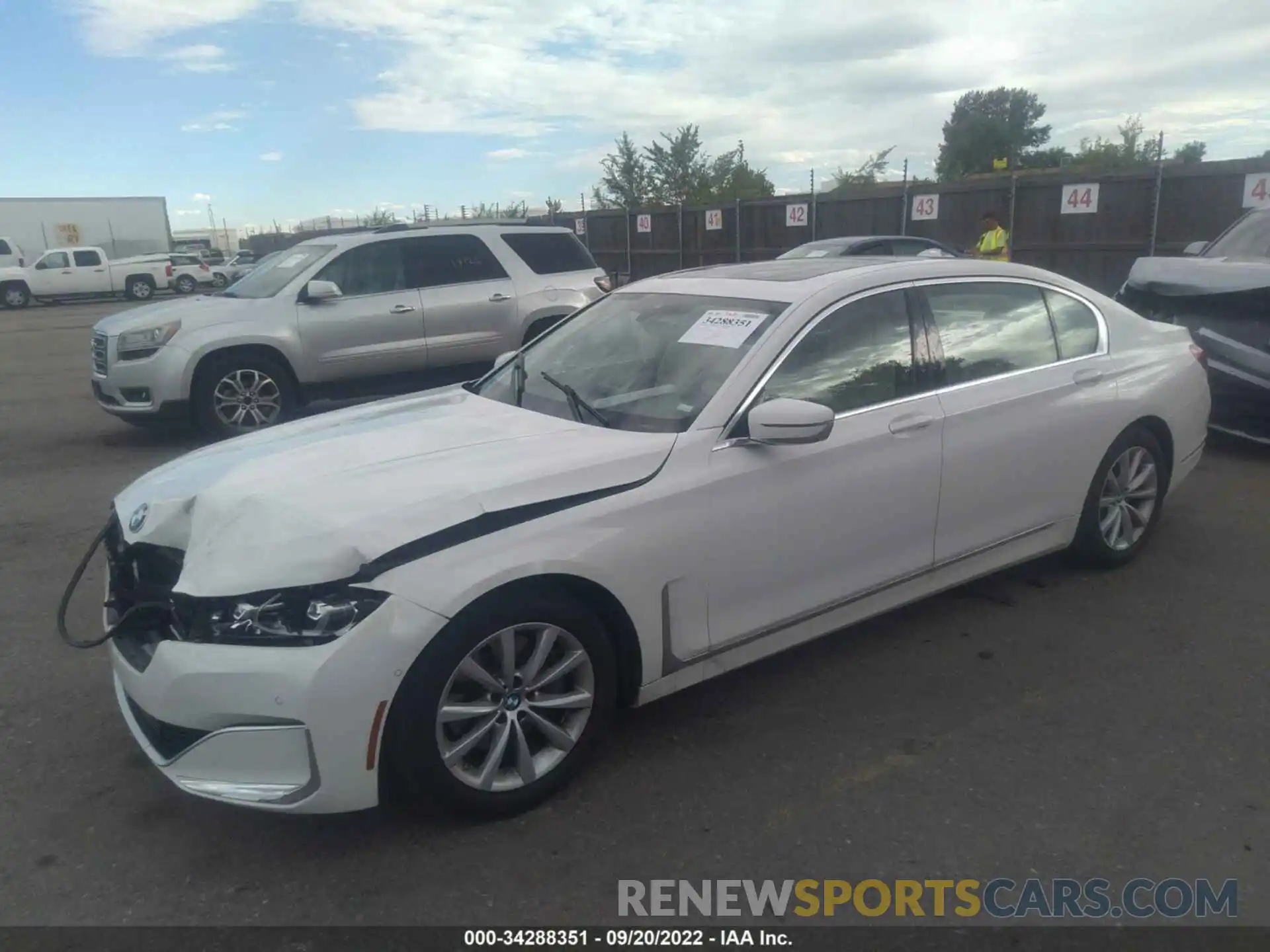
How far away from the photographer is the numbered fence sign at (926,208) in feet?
58.3

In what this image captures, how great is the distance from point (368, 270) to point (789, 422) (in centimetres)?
691

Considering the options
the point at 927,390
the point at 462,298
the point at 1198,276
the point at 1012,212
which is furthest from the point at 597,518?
the point at 1012,212

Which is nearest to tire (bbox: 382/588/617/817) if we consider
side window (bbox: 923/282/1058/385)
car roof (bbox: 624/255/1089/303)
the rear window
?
car roof (bbox: 624/255/1089/303)

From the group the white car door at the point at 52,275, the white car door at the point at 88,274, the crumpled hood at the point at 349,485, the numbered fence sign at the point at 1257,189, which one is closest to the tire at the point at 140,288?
the white car door at the point at 88,274

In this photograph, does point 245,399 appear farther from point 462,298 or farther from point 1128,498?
point 1128,498

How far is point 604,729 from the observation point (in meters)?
3.40

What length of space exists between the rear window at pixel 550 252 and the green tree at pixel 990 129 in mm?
68527

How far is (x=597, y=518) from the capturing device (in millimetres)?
3250

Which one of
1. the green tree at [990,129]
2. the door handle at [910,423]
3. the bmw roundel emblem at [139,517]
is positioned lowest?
the bmw roundel emblem at [139,517]

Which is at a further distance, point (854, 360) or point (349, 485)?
point (854, 360)

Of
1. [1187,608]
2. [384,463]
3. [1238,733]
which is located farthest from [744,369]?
[1187,608]

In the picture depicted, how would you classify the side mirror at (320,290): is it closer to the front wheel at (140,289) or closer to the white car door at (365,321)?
the white car door at (365,321)

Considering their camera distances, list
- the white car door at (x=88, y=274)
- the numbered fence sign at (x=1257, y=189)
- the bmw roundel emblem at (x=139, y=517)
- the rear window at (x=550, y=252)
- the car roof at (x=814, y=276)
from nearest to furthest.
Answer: the bmw roundel emblem at (x=139, y=517)
the car roof at (x=814, y=276)
the rear window at (x=550, y=252)
the numbered fence sign at (x=1257, y=189)
the white car door at (x=88, y=274)

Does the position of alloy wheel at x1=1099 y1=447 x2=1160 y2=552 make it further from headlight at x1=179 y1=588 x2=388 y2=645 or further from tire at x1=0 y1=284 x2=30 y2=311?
tire at x1=0 y1=284 x2=30 y2=311
